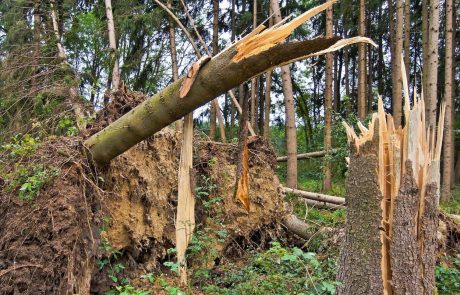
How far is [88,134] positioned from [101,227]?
3.99 feet

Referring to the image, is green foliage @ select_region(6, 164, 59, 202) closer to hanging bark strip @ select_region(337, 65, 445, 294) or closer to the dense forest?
the dense forest

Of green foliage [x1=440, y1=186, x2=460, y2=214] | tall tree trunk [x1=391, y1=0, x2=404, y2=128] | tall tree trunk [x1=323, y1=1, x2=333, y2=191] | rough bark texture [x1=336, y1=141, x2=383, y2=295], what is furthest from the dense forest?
tall tree trunk [x1=391, y1=0, x2=404, y2=128]

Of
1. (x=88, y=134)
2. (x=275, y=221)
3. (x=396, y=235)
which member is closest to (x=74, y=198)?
(x=88, y=134)

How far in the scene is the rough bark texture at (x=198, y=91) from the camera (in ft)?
9.62

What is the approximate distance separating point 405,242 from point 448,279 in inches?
110

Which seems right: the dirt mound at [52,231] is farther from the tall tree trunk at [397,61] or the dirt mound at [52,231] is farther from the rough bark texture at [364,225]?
the tall tree trunk at [397,61]

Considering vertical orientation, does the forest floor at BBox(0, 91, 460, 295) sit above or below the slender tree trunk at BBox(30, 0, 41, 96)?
below

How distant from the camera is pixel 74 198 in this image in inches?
168

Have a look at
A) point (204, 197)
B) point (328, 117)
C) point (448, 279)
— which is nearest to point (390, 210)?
point (448, 279)

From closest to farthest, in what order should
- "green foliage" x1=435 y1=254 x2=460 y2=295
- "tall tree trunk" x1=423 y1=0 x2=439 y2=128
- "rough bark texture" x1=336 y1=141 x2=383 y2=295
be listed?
"rough bark texture" x1=336 y1=141 x2=383 y2=295 → "green foliage" x1=435 y1=254 x2=460 y2=295 → "tall tree trunk" x1=423 y1=0 x2=439 y2=128

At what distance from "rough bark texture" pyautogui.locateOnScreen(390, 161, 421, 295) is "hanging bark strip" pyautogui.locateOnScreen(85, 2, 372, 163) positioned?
131cm

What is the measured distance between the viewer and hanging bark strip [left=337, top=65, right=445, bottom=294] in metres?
3.17

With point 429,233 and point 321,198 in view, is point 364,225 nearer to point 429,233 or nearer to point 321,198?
point 429,233

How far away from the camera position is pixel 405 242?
10.4 ft
